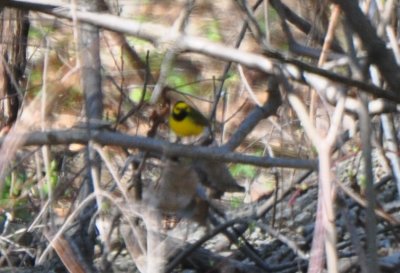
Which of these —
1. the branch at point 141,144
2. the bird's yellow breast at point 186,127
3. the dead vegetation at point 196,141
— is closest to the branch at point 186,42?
the dead vegetation at point 196,141

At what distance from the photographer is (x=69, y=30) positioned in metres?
4.30

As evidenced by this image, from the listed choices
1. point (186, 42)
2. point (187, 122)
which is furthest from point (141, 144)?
point (187, 122)

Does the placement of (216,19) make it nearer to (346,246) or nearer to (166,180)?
(346,246)

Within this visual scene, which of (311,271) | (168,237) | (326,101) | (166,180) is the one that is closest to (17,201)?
(168,237)

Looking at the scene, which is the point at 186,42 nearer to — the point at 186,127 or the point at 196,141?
the point at 196,141

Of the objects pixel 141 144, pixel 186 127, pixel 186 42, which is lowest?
pixel 141 144

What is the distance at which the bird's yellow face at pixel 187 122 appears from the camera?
4293 millimetres

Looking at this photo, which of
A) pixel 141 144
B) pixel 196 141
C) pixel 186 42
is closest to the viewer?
pixel 186 42

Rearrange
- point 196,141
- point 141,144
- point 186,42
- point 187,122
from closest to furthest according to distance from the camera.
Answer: point 186,42 < point 141,144 < point 196,141 < point 187,122

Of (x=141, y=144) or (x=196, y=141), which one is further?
(x=196, y=141)

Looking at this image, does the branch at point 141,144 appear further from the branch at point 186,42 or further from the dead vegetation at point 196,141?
the branch at point 186,42

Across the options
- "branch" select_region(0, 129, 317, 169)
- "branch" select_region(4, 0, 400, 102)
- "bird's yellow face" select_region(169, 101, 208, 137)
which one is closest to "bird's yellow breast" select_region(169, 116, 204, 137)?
"bird's yellow face" select_region(169, 101, 208, 137)

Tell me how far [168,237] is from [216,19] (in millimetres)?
1207

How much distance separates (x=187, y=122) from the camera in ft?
14.3
